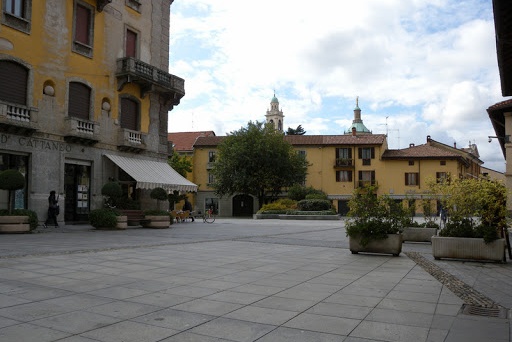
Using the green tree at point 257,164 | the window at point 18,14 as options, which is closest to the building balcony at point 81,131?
the window at point 18,14

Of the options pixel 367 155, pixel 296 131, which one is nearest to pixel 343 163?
pixel 367 155

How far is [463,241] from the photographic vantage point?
1025 cm

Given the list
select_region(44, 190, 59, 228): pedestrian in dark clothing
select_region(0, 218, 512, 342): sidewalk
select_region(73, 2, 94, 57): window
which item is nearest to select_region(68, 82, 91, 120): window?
select_region(73, 2, 94, 57): window

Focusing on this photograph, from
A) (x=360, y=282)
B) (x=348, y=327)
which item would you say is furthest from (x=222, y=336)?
(x=360, y=282)

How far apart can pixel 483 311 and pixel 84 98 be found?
875 inches

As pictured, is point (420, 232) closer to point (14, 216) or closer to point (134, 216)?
point (134, 216)

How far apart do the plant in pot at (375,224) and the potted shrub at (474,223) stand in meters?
1.04

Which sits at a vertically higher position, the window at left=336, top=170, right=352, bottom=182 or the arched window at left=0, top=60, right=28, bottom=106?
the arched window at left=0, top=60, right=28, bottom=106

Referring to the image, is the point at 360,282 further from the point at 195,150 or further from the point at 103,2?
the point at 195,150

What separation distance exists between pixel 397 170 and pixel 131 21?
145 feet

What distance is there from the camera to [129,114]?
26.7 m

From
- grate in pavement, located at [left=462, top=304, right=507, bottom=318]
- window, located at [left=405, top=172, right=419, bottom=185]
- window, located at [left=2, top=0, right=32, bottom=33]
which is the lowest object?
grate in pavement, located at [left=462, top=304, right=507, bottom=318]

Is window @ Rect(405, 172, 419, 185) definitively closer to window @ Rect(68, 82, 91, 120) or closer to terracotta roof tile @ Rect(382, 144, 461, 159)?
terracotta roof tile @ Rect(382, 144, 461, 159)

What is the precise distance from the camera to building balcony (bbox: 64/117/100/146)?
21.9 m
